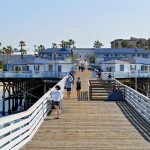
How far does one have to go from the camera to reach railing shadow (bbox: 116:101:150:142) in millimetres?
11706

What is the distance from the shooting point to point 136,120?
14.1 m

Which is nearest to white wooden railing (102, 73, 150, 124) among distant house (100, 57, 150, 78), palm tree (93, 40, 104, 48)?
distant house (100, 57, 150, 78)

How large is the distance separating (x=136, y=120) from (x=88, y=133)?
3238mm

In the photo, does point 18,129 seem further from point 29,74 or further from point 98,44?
point 98,44

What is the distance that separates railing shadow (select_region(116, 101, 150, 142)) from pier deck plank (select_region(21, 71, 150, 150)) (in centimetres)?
17

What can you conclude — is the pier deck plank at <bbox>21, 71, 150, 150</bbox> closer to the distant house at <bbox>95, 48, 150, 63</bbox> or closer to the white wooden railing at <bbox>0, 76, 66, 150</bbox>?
the white wooden railing at <bbox>0, 76, 66, 150</bbox>

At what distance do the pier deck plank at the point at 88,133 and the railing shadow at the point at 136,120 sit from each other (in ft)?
0.55

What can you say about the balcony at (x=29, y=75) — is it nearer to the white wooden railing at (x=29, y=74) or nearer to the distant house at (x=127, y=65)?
the white wooden railing at (x=29, y=74)

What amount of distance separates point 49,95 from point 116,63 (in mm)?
44344

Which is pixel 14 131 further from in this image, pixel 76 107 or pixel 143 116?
pixel 76 107

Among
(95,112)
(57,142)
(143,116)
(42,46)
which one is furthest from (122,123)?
(42,46)

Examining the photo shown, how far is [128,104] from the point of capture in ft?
62.0

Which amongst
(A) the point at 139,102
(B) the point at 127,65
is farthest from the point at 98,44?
(A) the point at 139,102

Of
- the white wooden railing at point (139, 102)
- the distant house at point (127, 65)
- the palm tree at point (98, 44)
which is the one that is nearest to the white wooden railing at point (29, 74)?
the distant house at point (127, 65)
